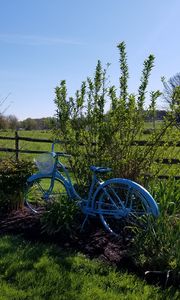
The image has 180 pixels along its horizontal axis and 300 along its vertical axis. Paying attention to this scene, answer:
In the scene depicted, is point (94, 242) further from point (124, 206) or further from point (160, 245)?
point (160, 245)

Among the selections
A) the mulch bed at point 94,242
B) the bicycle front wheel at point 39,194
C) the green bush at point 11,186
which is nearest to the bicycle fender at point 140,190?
the mulch bed at point 94,242

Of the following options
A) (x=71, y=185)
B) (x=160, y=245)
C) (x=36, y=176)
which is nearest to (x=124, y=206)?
(x=160, y=245)

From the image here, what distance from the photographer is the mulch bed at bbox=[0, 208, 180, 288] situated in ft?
13.7

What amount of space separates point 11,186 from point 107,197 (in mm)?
1648

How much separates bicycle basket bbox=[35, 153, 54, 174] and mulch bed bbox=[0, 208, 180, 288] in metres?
0.66

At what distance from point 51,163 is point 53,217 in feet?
3.44

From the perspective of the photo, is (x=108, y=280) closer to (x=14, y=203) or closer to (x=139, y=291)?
(x=139, y=291)

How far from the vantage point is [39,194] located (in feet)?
23.3

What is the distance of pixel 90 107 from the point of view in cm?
613

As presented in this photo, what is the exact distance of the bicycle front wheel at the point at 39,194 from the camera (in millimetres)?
6168

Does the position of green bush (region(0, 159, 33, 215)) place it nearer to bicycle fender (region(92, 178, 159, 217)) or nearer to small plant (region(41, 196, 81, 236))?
small plant (region(41, 196, 81, 236))

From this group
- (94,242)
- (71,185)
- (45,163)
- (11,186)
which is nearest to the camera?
(94,242)

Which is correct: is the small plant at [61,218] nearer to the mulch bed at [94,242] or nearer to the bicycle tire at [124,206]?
the mulch bed at [94,242]

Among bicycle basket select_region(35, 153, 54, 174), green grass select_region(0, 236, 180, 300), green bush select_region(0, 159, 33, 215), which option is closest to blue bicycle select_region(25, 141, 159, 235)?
bicycle basket select_region(35, 153, 54, 174)
